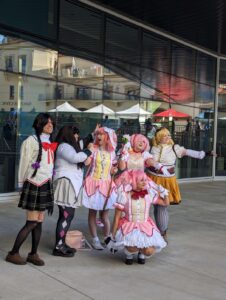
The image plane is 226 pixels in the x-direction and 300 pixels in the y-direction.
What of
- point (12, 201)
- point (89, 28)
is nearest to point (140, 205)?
point (12, 201)

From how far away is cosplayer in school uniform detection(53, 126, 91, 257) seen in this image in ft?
19.2

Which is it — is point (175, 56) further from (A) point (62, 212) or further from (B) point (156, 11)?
(A) point (62, 212)

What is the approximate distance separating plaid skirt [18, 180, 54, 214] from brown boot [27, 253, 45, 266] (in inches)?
22.8

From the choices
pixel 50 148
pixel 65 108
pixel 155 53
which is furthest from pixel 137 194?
pixel 155 53

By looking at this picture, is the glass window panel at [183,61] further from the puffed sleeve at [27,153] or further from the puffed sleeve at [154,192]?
the puffed sleeve at [27,153]

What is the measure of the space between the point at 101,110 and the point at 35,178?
25.2 feet

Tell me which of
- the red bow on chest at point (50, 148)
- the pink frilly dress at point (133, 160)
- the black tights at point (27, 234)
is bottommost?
the black tights at point (27, 234)

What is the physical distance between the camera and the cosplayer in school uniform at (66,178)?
5.87 meters

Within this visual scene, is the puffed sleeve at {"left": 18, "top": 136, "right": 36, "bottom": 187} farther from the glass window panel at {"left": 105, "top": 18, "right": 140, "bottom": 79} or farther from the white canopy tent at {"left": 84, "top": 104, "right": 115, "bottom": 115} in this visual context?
the glass window panel at {"left": 105, "top": 18, "right": 140, "bottom": 79}

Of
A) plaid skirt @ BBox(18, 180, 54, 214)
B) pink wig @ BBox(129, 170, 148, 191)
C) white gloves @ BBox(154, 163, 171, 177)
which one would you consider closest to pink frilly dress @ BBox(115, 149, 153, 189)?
pink wig @ BBox(129, 170, 148, 191)

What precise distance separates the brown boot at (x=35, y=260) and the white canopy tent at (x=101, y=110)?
283 inches

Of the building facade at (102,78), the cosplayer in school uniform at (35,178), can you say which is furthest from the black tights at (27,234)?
the building facade at (102,78)

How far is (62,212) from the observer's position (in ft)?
19.7

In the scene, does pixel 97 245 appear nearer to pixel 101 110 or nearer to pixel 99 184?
pixel 99 184
